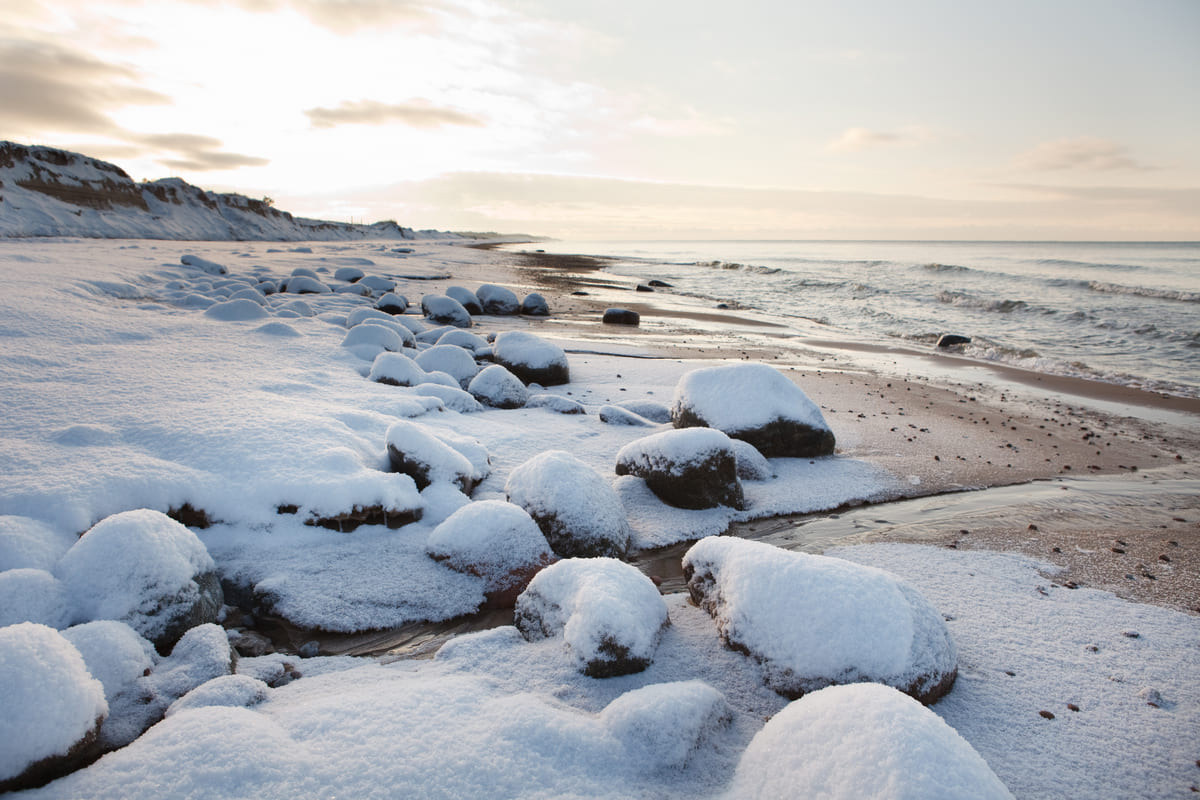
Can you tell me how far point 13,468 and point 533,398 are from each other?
3.83 metres

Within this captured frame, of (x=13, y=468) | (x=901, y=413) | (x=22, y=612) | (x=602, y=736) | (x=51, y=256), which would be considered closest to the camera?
(x=602, y=736)

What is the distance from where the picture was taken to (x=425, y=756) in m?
1.76

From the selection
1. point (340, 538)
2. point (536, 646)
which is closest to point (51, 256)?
point (340, 538)

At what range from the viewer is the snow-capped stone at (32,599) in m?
2.22

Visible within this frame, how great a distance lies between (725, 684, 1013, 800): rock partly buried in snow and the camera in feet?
4.80

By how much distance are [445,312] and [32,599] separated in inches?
371

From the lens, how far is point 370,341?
6914 millimetres

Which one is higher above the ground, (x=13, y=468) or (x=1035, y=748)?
(x=13, y=468)

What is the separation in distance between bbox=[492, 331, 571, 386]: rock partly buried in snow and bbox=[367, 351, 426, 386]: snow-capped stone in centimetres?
138

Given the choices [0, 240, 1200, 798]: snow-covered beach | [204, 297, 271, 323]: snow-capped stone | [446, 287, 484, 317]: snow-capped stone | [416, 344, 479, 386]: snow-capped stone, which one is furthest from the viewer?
[446, 287, 484, 317]: snow-capped stone

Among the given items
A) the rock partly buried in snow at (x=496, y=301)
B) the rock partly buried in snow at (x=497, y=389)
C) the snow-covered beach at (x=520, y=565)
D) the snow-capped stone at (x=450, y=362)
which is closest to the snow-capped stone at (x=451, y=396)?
the snow-covered beach at (x=520, y=565)

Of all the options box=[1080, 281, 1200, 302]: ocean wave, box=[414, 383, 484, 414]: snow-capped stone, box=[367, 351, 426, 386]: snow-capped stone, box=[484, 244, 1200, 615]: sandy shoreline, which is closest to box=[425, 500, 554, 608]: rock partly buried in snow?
box=[484, 244, 1200, 615]: sandy shoreline

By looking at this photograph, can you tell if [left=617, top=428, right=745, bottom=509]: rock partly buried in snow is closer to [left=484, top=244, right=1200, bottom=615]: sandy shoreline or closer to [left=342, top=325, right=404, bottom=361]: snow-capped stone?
[left=484, top=244, right=1200, bottom=615]: sandy shoreline

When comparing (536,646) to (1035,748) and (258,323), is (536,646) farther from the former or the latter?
(258,323)
